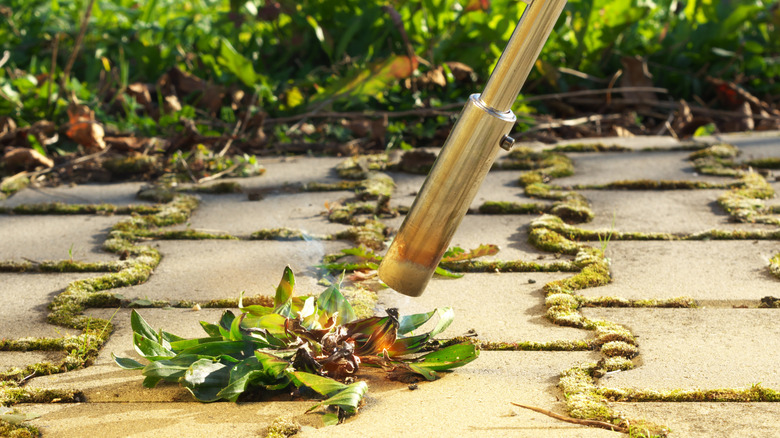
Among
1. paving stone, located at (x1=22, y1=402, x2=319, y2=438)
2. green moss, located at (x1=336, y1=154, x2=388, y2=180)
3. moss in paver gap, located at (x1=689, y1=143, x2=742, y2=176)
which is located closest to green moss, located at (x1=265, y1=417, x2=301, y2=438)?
paving stone, located at (x1=22, y1=402, x2=319, y2=438)

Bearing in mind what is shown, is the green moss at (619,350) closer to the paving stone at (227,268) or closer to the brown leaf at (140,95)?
the paving stone at (227,268)

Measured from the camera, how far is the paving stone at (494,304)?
1.44 meters

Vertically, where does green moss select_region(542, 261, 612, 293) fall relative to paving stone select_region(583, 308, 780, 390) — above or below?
below

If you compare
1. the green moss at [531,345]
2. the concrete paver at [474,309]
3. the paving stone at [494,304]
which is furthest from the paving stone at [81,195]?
the green moss at [531,345]

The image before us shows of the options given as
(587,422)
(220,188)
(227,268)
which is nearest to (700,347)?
(587,422)

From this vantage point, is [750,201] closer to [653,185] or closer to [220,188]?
[653,185]

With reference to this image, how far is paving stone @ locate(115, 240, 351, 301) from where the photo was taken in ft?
5.43

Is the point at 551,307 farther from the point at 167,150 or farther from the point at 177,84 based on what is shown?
the point at 177,84

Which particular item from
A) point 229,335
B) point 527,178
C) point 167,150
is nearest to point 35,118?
point 167,150

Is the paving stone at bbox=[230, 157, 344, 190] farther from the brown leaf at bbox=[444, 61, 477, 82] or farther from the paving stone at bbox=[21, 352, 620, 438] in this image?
the paving stone at bbox=[21, 352, 620, 438]

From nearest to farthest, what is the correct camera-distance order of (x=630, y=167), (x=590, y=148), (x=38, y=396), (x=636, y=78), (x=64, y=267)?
(x=38, y=396), (x=64, y=267), (x=630, y=167), (x=590, y=148), (x=636, y=78)

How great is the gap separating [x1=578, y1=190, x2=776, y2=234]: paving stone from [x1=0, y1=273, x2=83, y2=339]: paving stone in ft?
4.44

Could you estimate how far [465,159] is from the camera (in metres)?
1.11

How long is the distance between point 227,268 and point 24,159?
1.29 meters
